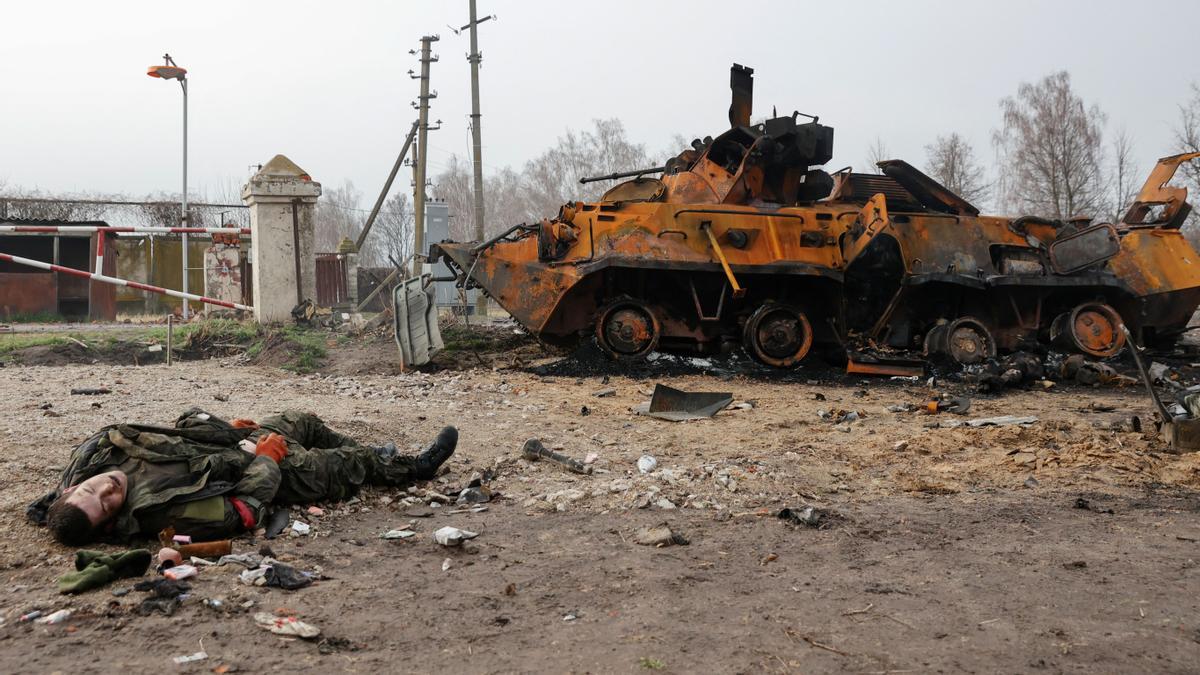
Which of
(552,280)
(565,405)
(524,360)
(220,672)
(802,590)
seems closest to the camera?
(220,672)

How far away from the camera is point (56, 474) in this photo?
5164mm

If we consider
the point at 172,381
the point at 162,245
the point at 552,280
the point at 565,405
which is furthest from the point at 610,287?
the point at 162,245

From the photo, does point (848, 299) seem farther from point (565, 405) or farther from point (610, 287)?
point (565, 405)

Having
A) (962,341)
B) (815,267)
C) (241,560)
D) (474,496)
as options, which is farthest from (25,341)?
(962,341)

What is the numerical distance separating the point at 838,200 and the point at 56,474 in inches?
364

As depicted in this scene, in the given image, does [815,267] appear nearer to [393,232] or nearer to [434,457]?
[434,457]

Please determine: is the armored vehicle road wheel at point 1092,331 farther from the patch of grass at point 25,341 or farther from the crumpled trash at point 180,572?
the patch of grass at point 25,341

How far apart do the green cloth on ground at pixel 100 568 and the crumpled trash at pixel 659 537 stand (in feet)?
6.91

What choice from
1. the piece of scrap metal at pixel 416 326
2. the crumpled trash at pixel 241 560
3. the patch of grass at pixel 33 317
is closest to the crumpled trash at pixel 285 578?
the crumpled trash at pixel 241 560

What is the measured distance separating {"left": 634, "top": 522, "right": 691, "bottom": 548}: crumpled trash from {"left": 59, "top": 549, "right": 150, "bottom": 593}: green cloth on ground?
2.11 m

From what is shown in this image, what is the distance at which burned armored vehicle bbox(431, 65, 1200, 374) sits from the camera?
35.8ft

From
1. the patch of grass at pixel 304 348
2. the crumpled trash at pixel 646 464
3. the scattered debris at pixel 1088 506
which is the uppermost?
the patch of grass at pixel 304 348

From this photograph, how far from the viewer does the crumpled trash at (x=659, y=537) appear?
4465mm

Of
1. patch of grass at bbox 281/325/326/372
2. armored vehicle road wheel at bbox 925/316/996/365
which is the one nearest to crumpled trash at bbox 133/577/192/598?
patch of grass at bbox 281/325/326/372
